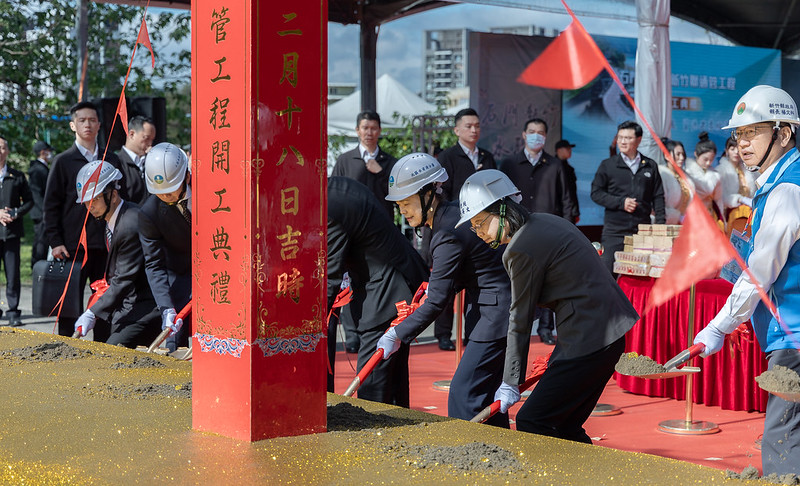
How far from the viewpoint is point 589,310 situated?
328cm

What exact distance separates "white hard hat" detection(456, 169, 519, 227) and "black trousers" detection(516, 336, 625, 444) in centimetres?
57

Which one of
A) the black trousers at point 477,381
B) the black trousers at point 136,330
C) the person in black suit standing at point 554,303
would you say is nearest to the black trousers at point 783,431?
the person in black suit standing at point 554,303

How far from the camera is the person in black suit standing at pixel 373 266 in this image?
163 inches

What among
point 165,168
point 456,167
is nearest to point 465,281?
point 165,168

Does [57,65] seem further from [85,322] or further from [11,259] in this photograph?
[85,322]

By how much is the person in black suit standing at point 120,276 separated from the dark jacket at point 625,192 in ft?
11.2

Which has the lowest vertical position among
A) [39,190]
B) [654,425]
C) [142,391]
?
[654,425]

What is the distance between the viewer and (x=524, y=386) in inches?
134

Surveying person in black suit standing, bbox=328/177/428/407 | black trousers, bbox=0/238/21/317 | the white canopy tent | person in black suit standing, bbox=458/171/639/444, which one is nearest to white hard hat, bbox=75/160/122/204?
person in black suit standing, bbox=328/177/428/407

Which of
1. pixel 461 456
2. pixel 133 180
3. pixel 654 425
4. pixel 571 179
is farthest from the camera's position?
pixel 571 179

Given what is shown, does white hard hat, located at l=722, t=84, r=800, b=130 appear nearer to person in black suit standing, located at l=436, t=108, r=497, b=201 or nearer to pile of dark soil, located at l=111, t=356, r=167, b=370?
pile of dark soil, located at l=111, t=356, r=167, b=370

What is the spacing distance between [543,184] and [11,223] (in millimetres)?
4687

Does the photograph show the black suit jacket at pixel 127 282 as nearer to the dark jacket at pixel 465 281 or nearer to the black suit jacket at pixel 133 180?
the black suit jacket at pixel 133 180

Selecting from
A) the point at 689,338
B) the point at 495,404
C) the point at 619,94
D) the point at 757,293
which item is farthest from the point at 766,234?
the point at 619,94
